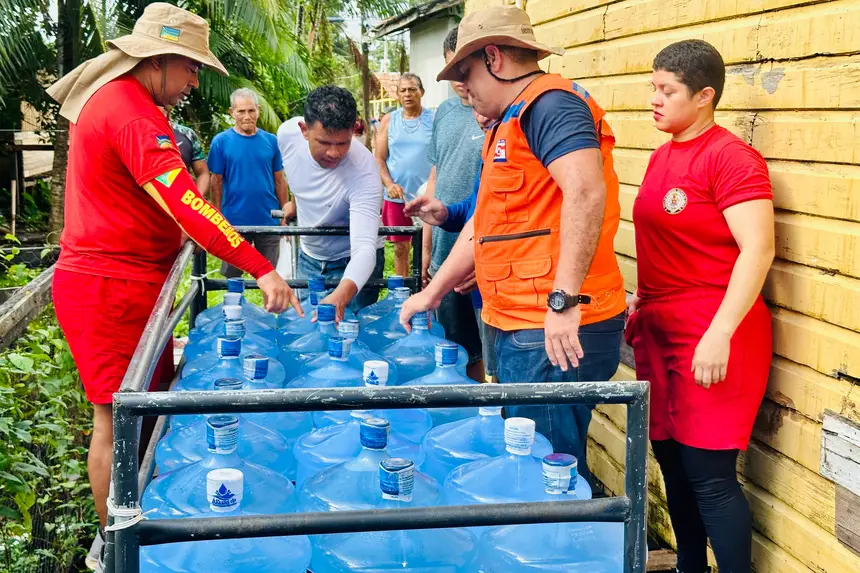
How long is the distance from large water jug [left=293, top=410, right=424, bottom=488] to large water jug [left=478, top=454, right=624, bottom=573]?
0.45 meters

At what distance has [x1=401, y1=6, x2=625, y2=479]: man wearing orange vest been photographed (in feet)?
8.17

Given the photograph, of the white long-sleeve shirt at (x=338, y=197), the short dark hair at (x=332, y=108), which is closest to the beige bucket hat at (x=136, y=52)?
the short dark hair at (x=332, y=108)

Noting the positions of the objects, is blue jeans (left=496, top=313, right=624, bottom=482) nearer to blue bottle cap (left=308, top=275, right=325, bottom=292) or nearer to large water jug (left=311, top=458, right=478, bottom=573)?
large water jug (left=311, top=458, right=478, bottom=573)

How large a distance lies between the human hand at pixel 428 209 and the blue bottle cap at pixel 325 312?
1.76 ft

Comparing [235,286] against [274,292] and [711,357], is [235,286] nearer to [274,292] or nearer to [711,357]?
[274,292]

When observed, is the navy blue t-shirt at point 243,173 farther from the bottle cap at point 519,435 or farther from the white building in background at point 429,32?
the white building in background at point 429,32

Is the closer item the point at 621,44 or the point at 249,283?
the point at 621,44

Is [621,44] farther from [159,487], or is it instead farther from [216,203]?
[216,203]

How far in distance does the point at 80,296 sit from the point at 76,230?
26cm

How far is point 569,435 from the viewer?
2.69m

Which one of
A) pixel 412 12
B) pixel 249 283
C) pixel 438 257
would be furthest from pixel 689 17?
pixel 412 12

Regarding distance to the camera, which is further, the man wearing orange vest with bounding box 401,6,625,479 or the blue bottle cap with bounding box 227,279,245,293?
the blue bottle cap with bounding box 227,279,245,293

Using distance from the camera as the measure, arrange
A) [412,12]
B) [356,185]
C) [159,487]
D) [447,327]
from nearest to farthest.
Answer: [159,487]
[356,185]
[447,327]
[412,12]

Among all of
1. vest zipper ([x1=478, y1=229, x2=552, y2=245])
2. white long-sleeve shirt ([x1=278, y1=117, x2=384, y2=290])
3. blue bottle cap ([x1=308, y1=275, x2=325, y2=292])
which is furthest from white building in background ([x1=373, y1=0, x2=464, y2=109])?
vest zipper ([x1=478, y1=229, x2=552, y2=245])
